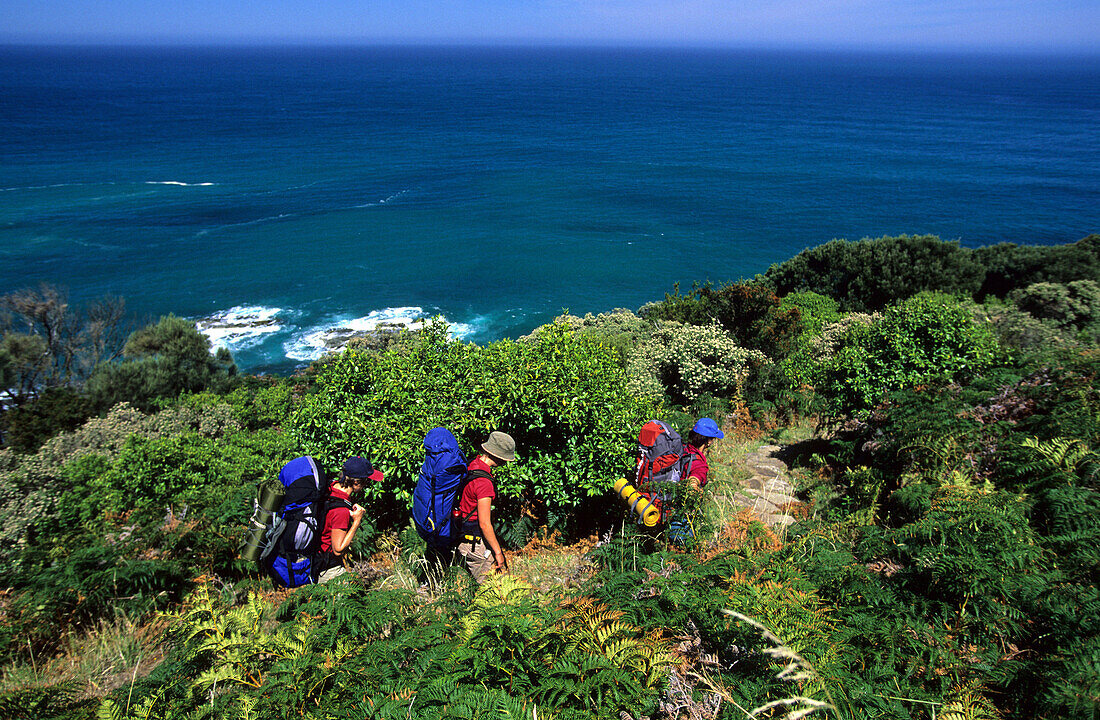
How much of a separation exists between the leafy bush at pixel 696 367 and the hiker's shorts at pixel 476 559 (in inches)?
295

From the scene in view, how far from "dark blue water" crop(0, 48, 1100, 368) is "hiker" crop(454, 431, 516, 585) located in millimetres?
28594

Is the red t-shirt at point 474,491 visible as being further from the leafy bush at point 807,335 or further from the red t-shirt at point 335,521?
the leafy bush at point 807,335

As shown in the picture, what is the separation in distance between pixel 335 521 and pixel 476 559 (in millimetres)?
1218

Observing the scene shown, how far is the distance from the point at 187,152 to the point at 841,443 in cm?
8786

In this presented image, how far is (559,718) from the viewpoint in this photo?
2697 millimetres

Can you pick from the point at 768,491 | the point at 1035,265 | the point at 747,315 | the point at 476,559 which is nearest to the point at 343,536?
the point at 476,559

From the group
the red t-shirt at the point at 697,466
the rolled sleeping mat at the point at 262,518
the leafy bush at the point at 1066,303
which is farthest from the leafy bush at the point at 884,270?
the rolled sleeping mat at the point at 262,518

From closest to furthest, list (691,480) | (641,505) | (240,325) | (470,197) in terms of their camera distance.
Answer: (641,505), (691,480), (240,325), (470,197)

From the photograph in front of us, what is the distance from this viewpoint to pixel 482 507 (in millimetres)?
4695

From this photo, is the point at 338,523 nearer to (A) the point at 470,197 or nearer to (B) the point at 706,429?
(B) the point at 706,429

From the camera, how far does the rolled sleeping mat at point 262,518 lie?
4.57 metres

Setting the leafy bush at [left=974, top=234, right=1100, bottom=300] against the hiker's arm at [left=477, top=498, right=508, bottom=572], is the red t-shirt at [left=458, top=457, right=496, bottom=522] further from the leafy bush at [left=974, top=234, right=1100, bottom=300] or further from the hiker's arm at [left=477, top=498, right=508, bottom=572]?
the leafy bush at [left=974, top=234, right=1100, bottom=300]

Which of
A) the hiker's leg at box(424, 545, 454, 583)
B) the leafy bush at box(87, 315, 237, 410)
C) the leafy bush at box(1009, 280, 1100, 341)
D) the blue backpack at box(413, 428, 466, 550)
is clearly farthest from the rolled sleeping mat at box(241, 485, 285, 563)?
the leafy bush at box(1009, 280, 1100, 341)

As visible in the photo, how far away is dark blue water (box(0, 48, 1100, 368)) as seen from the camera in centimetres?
4016
